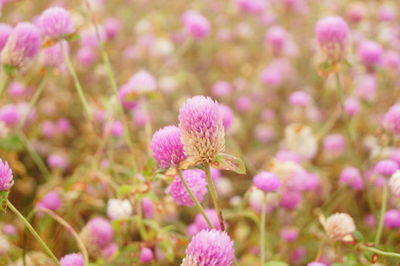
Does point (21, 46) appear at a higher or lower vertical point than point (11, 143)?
higher

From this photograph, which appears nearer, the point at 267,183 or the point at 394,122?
the point at 267,183

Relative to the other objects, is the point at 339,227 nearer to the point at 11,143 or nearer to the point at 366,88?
the point at 11,143

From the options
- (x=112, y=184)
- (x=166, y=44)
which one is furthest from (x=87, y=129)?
(x=112, y=184)

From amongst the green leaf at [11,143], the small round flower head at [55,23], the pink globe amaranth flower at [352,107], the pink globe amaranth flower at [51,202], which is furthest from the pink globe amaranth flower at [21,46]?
the pink globe amaranth flower at [352,107]

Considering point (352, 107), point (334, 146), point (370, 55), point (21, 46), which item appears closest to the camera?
point (21, 46)

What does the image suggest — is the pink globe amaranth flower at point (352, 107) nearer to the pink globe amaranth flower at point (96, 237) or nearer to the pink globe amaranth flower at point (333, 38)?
the pink globe amaranth flower at point (333, 38)

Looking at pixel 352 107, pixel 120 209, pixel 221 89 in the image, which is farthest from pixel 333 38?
pixel 221 89

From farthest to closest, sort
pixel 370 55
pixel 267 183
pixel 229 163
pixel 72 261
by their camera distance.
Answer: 1. pixel 370 55
2. pixel 267 183
3. pixel 72 261
4. pixel 229 163

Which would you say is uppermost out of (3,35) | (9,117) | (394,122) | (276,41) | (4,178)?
(276,41)
